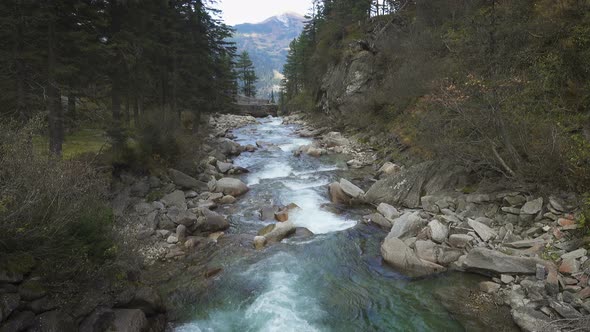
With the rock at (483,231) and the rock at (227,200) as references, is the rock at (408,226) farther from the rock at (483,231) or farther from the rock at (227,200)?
the rock at (227,200)

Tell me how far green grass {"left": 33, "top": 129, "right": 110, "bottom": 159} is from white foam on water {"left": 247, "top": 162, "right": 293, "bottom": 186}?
270 inches

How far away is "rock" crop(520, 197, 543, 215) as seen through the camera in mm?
8615

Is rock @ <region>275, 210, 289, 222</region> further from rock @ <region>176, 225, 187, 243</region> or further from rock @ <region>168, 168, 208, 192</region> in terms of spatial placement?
rock @ <region>168, 168, 208, 192</region>

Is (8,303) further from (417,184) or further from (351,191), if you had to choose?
(417,184)

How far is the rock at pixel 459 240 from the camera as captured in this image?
860 centimetres

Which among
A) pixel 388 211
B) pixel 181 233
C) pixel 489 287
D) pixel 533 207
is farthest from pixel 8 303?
pixel 533 207

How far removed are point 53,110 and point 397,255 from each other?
38.4 feet

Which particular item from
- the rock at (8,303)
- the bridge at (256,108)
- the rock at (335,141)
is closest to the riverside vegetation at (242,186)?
the rock at (8,303)

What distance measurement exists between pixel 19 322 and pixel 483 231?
9.87 metres

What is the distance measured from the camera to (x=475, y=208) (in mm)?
10148

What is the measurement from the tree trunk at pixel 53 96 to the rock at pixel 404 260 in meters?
10.6

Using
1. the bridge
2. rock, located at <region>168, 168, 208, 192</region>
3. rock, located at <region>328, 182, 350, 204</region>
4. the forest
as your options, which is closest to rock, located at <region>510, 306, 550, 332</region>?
the forest

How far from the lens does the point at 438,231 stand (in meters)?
9.06

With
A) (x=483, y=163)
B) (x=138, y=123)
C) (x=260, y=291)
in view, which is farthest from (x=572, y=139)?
(x=138, y=123)
